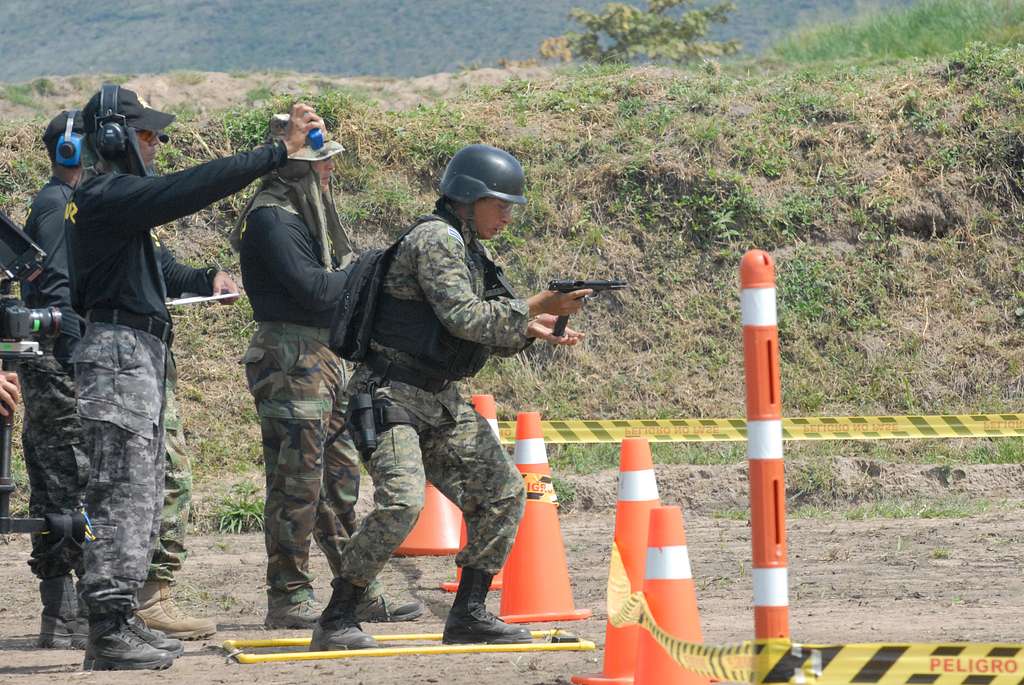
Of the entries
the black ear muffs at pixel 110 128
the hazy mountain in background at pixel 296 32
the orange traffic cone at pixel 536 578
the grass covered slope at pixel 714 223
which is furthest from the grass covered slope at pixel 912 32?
the black ear muffs at pixel 110 128

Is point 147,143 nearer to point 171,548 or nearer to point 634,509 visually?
point 171,548

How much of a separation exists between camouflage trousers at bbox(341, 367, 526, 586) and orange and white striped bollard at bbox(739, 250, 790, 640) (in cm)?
208

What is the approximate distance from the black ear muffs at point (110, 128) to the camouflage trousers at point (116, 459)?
72 cm

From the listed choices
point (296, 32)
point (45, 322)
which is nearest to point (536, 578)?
point (45, 322)

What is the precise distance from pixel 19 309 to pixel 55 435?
1.12 metres

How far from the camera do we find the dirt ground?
6043 millimetres

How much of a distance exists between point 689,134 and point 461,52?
67.7 ft

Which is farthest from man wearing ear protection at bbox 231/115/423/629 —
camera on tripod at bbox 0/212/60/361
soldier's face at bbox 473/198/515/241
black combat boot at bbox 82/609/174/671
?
black combat boot at bbox 82/609/174/671

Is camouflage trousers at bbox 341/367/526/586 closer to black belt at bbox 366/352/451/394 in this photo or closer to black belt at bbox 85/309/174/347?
black belt at bbox 366/352/451/394

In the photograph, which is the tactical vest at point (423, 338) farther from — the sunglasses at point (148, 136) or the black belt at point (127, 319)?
the sunglasses at point (148, 136)

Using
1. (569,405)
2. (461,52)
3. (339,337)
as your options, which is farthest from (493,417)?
(461,52)

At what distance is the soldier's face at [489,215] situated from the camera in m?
6.45

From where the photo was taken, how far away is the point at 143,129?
633cm

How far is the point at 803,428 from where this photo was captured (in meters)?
12.5
